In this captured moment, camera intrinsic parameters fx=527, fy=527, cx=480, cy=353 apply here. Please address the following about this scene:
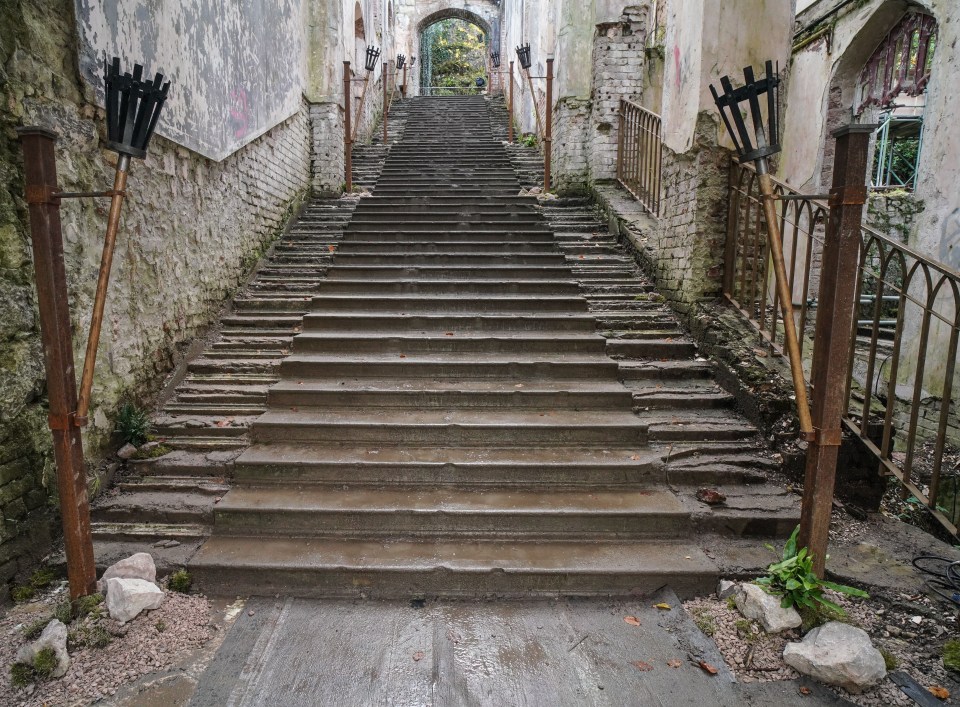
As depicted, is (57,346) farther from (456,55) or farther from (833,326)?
(456,55)

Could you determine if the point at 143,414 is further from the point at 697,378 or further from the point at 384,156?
the point at 384,156

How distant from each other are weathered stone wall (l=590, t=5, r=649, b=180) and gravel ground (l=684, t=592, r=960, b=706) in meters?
7.50

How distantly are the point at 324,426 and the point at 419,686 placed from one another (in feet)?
6.51

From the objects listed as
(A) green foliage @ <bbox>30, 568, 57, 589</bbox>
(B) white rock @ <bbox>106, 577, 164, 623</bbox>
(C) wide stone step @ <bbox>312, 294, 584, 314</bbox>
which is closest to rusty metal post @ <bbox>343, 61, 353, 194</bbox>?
(C) wide stone step @ <bbox>312, 294, 584, 314</bbox>

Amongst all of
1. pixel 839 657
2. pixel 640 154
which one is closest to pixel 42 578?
pixel 839 657

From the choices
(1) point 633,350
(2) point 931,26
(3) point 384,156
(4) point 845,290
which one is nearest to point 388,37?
(3) point 384,156

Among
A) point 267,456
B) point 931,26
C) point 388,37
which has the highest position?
point 388,37

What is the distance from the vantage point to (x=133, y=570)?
2.70m

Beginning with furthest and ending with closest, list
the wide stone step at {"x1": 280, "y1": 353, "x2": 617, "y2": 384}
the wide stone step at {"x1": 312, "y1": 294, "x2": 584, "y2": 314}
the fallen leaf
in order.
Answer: the wide stone step at {"x1": 312, "y1": 294, "x2": 584, "y2": 314}
the wide stone step at {"x1": 280, "y1": 353, "x2": 617, "y2": 384}
the fallen leaf

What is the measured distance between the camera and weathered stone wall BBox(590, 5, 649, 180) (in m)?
8.87

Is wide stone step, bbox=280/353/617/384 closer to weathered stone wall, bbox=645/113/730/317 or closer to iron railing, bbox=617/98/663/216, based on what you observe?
weathered stone wall, bbox=645/113/730/317

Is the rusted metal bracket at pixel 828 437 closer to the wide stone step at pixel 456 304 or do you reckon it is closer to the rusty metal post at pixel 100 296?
the wide stone step at pixel 456 304

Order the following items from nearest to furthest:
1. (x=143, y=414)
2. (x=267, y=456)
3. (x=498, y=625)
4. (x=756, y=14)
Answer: (x=498, y=625) < (x=267, y=456) < (x=143, y=414) < (x=756, y=14)

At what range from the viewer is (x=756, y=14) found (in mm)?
4309
